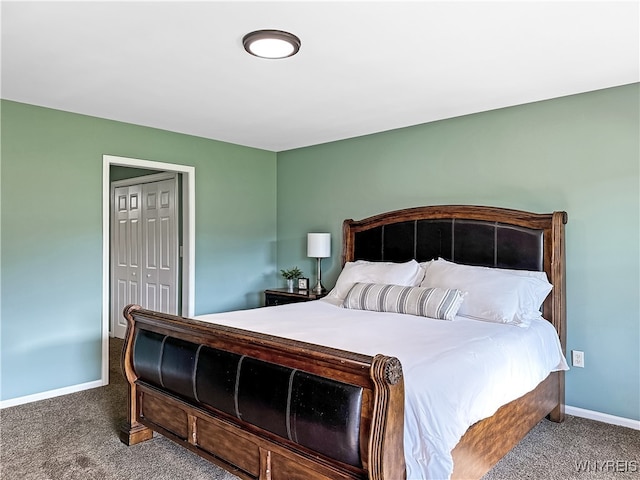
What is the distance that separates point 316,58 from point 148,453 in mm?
2538

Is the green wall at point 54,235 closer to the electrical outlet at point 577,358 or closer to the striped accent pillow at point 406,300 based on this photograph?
the striped accent pillow at point 406,300

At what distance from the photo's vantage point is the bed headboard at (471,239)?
3258 mm

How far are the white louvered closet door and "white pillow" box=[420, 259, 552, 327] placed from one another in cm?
307

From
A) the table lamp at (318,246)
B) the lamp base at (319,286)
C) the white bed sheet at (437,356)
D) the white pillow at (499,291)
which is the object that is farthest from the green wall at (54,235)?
the white pillow at (499,291)

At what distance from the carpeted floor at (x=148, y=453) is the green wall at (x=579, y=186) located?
1.50 feet

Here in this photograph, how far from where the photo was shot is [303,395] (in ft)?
6.24

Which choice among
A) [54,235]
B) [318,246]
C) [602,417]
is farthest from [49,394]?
[602,417]

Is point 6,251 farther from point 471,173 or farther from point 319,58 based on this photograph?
point 471,173

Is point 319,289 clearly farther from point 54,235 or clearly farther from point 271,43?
point 271,43

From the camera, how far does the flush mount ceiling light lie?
91.9 inches

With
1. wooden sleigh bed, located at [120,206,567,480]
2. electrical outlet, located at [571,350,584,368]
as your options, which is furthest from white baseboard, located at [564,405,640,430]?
electrical outlet, located at [571,350,584,368]

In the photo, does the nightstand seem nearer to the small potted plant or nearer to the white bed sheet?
the small potted plant

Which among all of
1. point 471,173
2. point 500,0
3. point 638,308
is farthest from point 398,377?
point 471,173

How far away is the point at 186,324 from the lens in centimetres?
255
